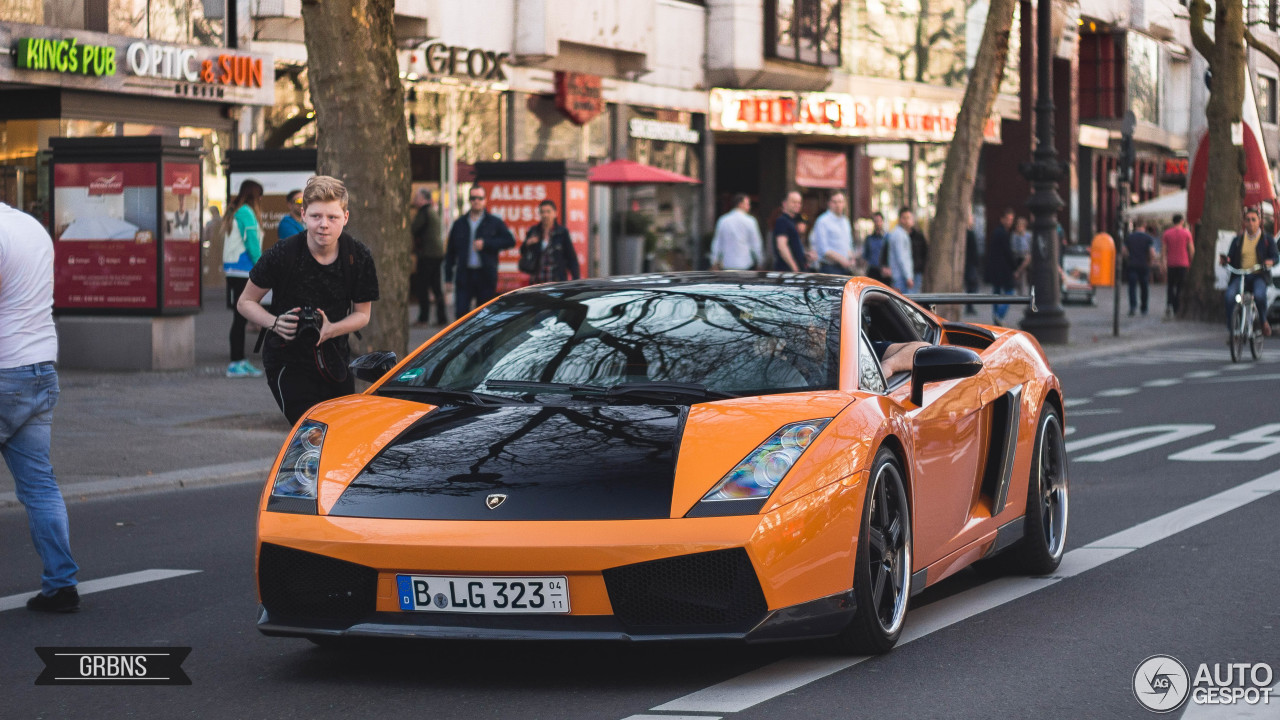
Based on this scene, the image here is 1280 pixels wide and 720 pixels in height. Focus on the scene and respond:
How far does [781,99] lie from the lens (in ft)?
127

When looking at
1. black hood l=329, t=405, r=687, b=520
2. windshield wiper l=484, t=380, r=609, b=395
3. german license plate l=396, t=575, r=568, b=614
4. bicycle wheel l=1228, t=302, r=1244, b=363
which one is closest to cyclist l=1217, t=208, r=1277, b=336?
bicycle wheel l=1228, t=302, r=1244, b=363

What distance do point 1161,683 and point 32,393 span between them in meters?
4.09

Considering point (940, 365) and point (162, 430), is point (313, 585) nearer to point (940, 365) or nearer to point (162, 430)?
point (940, 365)

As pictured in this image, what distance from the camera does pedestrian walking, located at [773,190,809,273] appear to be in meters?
20.9

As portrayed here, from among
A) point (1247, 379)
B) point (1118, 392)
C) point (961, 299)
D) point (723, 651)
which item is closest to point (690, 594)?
point (723, 651)

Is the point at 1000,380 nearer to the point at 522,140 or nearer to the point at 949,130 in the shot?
the point at 522,140

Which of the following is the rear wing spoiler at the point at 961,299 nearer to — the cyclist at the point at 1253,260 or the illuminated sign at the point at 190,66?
the cyclist at the point at 1253,260

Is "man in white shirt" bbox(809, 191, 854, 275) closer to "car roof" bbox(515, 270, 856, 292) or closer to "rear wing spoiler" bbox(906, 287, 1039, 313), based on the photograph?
"rear wing spoiler" bbox(906, 287, 1039, 313)

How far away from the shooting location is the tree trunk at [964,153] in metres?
24.9

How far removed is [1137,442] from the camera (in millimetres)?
13211

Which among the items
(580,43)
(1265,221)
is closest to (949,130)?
(580,43)

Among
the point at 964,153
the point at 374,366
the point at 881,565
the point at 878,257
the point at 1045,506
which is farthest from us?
the point at 878,257

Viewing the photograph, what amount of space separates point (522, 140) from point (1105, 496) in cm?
2241

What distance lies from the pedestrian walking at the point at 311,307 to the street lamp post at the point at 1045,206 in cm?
1801
